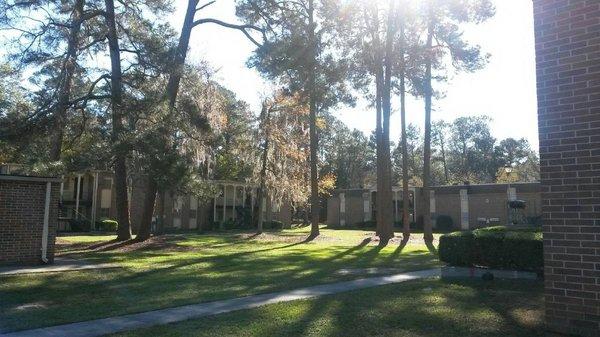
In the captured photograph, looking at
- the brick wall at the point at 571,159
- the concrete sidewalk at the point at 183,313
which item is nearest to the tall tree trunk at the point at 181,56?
the concrete sidewalk at the point at 183,313

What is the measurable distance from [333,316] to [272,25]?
1627 cm

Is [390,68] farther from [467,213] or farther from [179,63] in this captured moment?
[467,213]

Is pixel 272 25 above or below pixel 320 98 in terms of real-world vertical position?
above

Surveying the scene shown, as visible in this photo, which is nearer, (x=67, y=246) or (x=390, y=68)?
(x=67, y=246)

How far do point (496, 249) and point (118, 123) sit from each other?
13.1 metres

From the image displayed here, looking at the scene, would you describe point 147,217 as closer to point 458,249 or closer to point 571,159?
point 458,249

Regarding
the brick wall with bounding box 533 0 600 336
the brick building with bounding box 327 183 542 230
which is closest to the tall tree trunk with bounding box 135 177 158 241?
the brick wall with bounding box 533 0 600 336

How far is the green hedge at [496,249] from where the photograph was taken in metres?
11.0

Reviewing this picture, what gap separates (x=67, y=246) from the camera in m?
22.1

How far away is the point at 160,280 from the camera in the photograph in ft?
40.6

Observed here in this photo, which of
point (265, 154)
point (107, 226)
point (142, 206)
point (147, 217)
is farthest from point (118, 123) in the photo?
point (142, 206)

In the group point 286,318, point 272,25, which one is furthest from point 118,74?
point 286,318

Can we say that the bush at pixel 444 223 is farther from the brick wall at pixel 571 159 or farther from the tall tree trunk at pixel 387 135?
the brick wall at pixel 571 159

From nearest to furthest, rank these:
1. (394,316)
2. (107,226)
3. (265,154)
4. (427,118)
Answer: (394,316) → (427,118) → (265,154) → (107,226)
